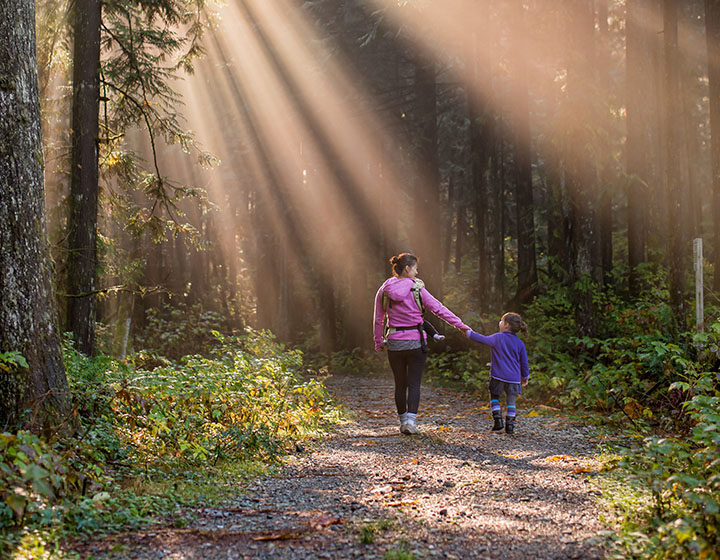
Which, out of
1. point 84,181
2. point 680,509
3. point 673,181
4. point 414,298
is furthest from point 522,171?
point 680,509

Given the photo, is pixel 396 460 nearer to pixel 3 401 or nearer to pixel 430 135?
pixel 3 401

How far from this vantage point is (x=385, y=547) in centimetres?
395

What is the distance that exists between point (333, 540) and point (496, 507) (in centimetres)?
148

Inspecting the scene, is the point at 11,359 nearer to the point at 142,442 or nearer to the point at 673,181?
the point at 142,442

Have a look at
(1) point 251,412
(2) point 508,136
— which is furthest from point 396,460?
(2) point 508,136

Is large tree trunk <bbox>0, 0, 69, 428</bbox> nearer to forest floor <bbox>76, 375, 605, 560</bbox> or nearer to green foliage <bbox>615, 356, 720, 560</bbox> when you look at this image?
forest floor <bbox>76, 375, 605, 560</bbox>

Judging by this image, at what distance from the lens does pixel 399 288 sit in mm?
8469

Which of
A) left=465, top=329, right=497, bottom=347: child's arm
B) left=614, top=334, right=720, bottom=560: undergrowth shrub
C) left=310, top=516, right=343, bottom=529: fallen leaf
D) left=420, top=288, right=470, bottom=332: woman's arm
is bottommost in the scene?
left=310, top=516, right=343, bottom=529: fallen leaf

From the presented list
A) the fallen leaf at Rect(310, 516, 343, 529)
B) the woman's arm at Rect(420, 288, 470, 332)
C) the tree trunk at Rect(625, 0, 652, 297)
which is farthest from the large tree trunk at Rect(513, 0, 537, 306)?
the fallen leaf at Rect(310, 516, 343, 529)

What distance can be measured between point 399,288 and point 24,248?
450 cm

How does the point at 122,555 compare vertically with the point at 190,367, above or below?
below

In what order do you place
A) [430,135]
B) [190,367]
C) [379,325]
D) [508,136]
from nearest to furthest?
[190,367]
[379,325]
[430,135]
[508,136]

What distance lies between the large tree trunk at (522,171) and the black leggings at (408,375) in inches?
366

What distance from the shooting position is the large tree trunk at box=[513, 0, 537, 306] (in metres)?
17.9
